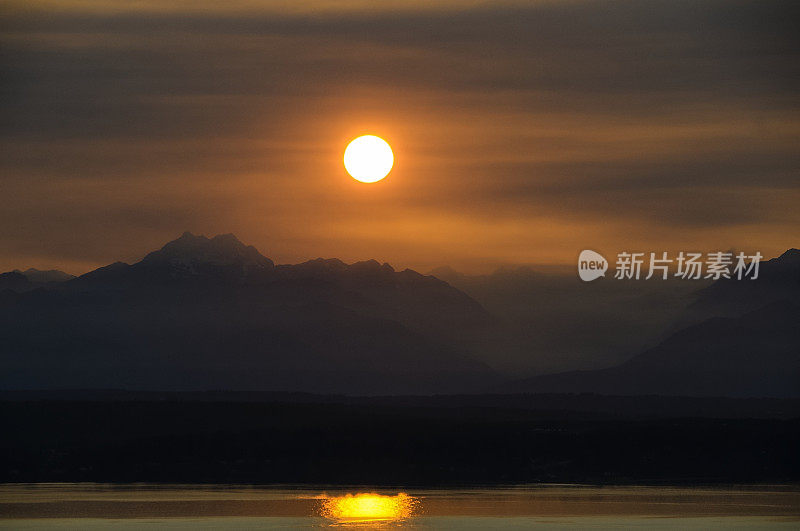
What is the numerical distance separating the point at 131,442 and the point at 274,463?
33.3ft

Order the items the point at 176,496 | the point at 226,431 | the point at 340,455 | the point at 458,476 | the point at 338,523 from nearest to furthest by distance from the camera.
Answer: the point at 338,523 < the point at 176,496 < the point at 458,476 < the point at 340,455 < the point at 226,431

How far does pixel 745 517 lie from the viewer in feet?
201

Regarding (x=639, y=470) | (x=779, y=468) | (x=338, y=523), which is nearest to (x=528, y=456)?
(x=639, y=470)

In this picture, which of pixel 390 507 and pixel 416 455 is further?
pixel 416 455

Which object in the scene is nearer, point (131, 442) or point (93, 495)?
point (93, 495)

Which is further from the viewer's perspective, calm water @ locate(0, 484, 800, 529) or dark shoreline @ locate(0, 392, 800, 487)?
dark shoreline @ locate(0, 392, 800, 487)

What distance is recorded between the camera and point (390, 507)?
64000 mm

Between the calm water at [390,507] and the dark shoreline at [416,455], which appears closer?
the calm water at [390,507]

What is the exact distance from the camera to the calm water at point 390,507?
57.9m

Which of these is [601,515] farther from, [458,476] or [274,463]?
[274,463]

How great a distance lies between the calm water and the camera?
190 feet

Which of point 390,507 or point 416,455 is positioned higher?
point 416,455

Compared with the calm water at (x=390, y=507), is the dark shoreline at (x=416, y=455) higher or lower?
higher

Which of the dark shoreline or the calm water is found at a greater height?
the dark shoreline
